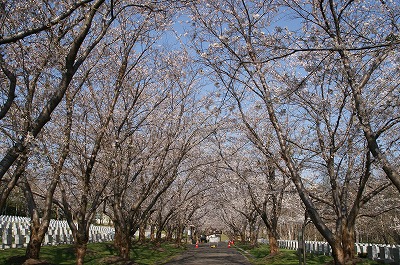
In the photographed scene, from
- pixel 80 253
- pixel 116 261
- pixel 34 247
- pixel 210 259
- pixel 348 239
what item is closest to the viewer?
pixel 80 253

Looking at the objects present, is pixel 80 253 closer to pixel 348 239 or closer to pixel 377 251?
pixel 348 239

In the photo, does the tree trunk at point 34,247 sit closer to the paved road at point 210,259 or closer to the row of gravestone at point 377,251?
the paved road at point 210,259

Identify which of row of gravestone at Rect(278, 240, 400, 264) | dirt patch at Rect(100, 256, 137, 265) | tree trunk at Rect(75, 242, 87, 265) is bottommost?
dirt patch at Rect(100, 256, 137, 265)

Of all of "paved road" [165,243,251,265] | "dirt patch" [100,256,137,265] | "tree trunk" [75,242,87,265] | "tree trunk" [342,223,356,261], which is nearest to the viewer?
"tree trunk" [75,242,87,265]

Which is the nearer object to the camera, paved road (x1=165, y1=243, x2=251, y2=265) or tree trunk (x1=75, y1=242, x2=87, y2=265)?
tree trunk (x1=75, y1=242, x2=87, y2=265)

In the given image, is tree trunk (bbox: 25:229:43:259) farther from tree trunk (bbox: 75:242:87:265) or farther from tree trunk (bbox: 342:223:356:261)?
tree trunk (bbox: 342:223:356:261)

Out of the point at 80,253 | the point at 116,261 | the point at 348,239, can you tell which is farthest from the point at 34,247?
the point at 348,239

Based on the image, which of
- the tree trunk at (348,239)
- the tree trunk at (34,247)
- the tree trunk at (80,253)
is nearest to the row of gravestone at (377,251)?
the tree trunk at (348,239)

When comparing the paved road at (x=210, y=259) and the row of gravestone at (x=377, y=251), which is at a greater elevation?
the row of gravestone at (x=377, y=251)

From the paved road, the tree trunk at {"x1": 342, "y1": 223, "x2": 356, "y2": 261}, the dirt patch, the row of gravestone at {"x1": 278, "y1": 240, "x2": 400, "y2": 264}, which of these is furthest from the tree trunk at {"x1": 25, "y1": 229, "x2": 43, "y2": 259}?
the row of gravestone at {"x1": 278, "y1": 240, "x2": 400, "y2": 264}

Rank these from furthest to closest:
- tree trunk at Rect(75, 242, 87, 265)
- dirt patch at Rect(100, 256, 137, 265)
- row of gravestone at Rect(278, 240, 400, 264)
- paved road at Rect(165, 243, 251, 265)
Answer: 1. paved road at Rect(165, 243, 251, 265)
2. row of gravestone at Rect(278, 240, 400, 264)
3. dirt patch at Rect(100, 256, 137, 265)
4. tree trunk at Rect(75, 242, 87, 265)

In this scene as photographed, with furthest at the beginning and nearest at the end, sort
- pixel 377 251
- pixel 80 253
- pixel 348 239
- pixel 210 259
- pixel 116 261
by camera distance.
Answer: pixel 210 259, pixel 377 251, pixel 116 261, pixel 348 239, pixel 80 253

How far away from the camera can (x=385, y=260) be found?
68.5ft

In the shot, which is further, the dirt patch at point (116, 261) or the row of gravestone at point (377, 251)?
the row of gravestone at point (377, 251)
